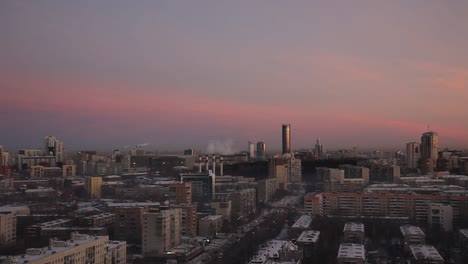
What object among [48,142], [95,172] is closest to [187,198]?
[95,172]

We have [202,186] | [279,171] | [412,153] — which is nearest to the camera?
[202,186]

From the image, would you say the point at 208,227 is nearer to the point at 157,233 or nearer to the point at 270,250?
the point at 157,233

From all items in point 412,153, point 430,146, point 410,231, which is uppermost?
point 430,146

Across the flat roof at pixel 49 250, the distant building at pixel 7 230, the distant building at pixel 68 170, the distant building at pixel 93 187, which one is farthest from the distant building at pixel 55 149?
the flat roof at pixel 49 250

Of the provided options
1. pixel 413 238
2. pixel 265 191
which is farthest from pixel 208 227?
pixel 265 191

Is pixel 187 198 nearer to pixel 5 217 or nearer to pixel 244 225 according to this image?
pixel 244 225

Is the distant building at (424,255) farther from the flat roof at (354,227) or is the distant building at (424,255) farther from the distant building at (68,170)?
the distant building at (68,170)
